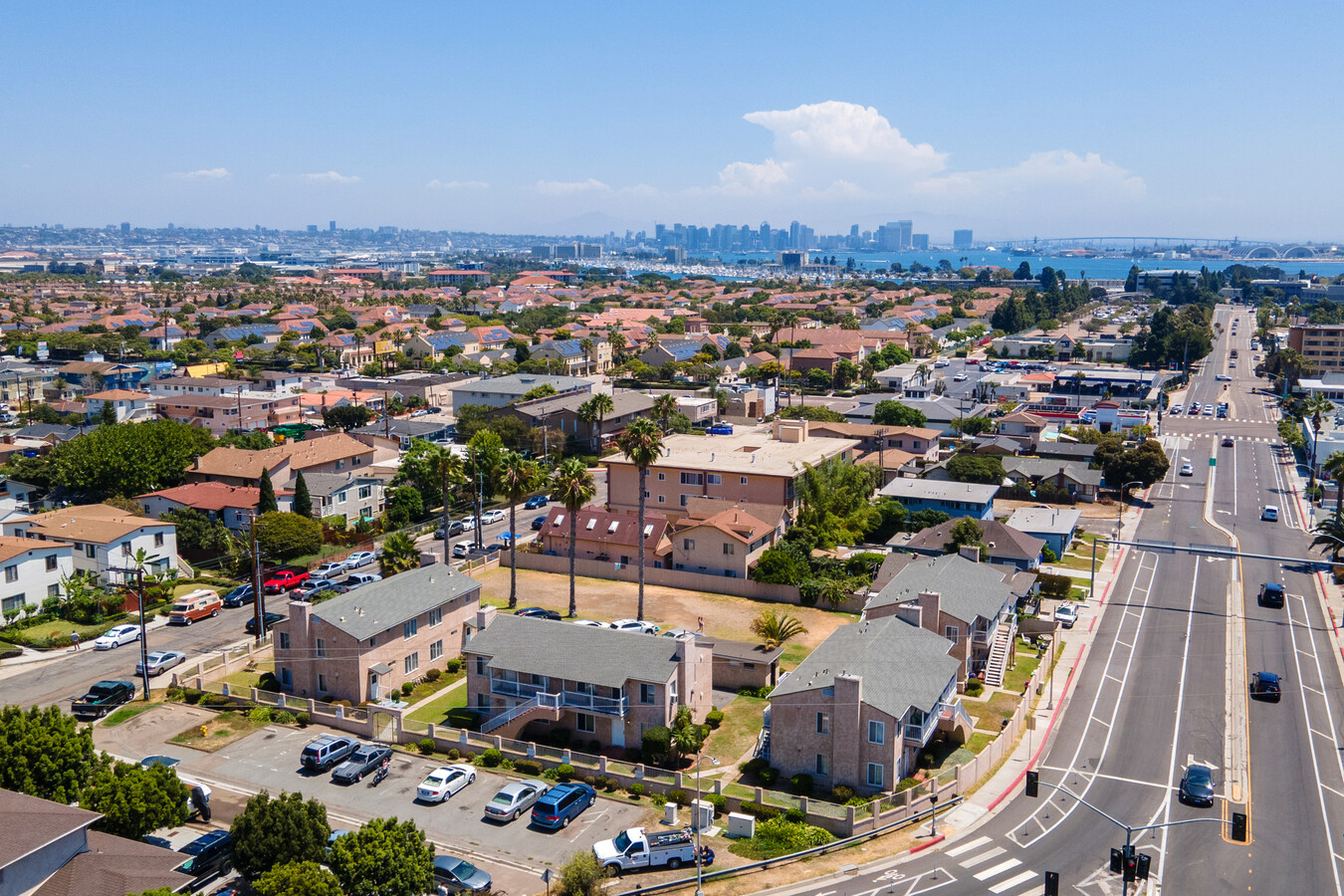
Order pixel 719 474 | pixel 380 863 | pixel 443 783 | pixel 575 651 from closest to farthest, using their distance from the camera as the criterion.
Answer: pixel 380 863 → pixel 443 783 → pixel 575 651 → pixel 719 474

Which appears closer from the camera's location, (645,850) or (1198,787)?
(645,850)

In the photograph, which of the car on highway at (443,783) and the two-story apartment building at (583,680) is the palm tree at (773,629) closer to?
the two-story apartment building at (583,680)

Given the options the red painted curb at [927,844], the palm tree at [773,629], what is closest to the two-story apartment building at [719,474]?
the palm tree at [773,629]

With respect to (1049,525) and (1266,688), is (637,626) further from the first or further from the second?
(1049,525)

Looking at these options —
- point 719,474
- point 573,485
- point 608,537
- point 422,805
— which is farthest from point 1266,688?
point 608,537

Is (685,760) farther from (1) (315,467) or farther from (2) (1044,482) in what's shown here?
(2) (1044,482)

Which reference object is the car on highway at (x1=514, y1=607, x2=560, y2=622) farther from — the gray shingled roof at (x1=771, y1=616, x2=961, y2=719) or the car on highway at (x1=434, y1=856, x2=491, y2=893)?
the car on highway at (x1=434, y1=856, x2=491, y2=893)
